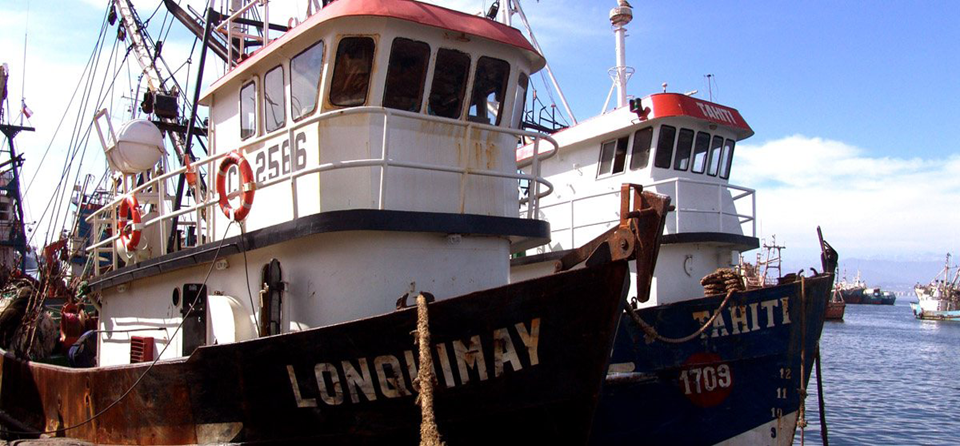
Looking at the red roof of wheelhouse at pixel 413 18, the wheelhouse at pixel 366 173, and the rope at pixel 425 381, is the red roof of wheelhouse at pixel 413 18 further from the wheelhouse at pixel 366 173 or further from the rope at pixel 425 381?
the rope at pixel 425 381

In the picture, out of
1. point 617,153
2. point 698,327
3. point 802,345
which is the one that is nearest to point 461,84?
point 698,327

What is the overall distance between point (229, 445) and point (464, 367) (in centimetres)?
203

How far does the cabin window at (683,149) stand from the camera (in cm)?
1313

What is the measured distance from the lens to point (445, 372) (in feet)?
17.6

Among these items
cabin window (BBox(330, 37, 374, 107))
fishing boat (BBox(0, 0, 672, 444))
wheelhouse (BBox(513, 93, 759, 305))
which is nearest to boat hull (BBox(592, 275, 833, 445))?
wheelhouse (BBox(513, 93, 759, 305))

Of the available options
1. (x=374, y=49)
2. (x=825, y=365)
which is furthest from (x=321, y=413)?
(x=825, y=365)

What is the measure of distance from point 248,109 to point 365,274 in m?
2.61

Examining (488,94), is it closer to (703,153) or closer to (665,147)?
(665,147)

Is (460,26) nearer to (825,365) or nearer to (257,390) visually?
(257,390)

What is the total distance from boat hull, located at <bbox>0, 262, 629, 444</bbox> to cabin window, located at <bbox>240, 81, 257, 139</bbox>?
285cm

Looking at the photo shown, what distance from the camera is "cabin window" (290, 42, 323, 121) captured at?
701cm

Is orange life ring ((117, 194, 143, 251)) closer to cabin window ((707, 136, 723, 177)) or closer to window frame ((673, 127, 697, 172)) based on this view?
window frame ((673, 127, 697, 172))

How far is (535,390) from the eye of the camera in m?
5.50

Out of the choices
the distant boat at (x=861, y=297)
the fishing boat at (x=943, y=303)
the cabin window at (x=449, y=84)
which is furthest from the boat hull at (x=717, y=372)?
the distant boat at (x=861, y=297)
